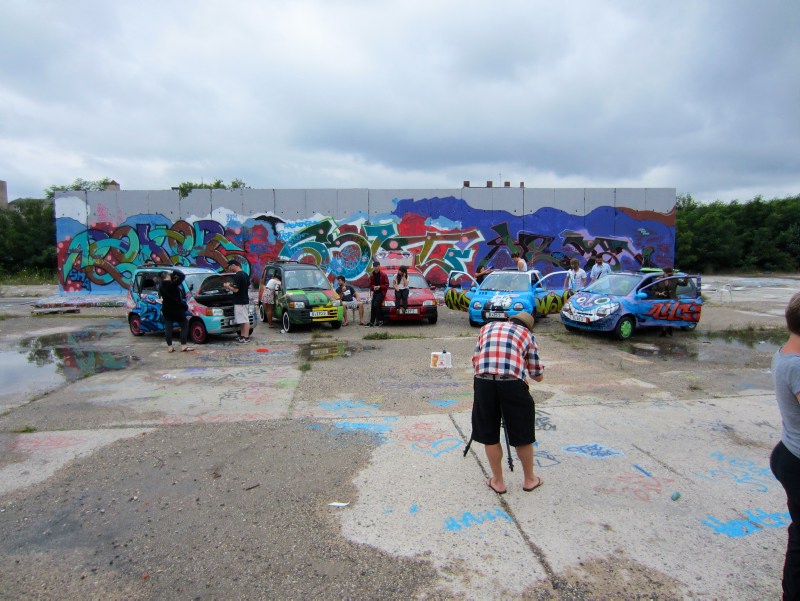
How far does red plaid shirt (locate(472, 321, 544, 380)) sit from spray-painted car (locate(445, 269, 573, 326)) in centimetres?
803

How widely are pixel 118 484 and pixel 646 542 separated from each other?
13.7 ft

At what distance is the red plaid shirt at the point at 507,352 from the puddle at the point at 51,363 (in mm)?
6903

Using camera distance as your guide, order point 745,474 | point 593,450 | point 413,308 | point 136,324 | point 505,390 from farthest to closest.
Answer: point 413,308, point 136,324, point 593,450, point 745,474, point 505,390

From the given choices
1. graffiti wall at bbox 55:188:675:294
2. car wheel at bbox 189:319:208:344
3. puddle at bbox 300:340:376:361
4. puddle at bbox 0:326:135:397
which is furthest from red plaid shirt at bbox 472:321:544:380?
graffiti wall at bbox 55:188:675:294

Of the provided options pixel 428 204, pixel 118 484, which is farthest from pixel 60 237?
pixel 118 484

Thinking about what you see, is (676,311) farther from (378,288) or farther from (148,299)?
(148,299)

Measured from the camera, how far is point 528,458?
161 inches

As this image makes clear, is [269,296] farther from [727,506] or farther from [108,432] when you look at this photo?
[727,506]

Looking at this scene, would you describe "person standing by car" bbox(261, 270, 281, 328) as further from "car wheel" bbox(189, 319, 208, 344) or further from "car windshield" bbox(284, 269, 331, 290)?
"car wheel" bbox(189, 319, 208, 344)

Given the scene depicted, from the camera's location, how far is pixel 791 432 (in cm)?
256

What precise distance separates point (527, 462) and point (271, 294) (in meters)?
10.5

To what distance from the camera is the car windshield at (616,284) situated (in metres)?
11.7

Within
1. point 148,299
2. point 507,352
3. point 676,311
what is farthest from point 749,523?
point 148,299

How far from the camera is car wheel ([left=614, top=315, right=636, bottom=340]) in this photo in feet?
36.9
